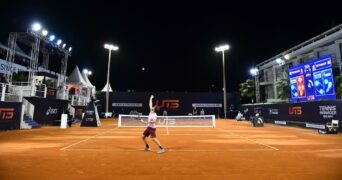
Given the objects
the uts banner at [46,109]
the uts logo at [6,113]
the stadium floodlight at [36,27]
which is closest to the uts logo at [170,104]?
the uts banner at [46,109]

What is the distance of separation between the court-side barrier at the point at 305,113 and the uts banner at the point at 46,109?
23.8 meters

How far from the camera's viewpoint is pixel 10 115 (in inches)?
746

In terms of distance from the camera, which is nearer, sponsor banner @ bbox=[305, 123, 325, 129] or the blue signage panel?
sponsor banner @ bbox=[305, 123, 325, 129]

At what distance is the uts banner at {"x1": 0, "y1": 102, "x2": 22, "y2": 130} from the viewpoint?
18105mm

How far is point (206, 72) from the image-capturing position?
63.5m

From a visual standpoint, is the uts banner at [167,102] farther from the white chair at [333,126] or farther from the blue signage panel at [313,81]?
the white chair at [333,126]

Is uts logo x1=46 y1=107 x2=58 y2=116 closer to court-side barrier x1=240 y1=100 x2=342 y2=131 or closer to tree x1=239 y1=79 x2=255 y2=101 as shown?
court-side barrier x1=240 y1=100 x2=342 y2=131

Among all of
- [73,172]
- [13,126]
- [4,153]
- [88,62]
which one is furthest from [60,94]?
[88,62]

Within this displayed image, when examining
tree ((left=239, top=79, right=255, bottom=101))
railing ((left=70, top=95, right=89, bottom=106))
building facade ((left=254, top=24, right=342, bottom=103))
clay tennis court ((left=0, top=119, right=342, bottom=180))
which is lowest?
clay tennis court ((left=0, top=119, right=342, bottom=180))

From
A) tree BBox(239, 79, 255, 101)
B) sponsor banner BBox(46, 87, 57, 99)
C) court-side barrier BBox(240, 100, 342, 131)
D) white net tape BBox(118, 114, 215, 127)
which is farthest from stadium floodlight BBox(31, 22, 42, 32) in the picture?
tree BBox(239, 79, 255, 101)

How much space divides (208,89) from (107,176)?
60.4 m

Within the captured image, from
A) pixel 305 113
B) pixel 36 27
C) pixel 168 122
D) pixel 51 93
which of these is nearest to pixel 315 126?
pixel 305 113

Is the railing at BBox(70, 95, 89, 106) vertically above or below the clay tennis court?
above

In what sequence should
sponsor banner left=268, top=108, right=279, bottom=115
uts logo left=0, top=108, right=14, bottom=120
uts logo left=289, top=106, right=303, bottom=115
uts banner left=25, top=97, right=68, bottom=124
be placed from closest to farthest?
uts logo left=0, top=108, right=14, bottom=120 → uts banner left=25, top=97, right=68, bottom=124 → uts logo left=289, top=106, right=303, bottom=115 → sponsor banner left=268, top=108, right=279, bottom=115
